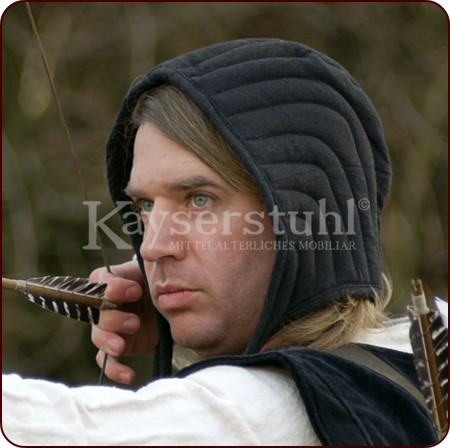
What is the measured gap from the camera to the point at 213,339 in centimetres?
216

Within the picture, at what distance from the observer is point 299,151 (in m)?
2.12

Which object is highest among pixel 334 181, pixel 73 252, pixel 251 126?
pixel 251 126

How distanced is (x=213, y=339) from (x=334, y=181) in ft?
1.34

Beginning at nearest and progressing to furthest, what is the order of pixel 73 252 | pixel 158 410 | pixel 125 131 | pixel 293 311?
pixel 158 410 → pixel 293 311 → pixel 125 131 → pixel 73 252

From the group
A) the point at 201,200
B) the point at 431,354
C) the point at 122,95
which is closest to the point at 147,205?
the point at 201,200

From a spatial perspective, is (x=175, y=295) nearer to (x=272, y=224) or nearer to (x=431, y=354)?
(x=272, y=224)

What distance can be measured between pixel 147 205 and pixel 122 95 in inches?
146

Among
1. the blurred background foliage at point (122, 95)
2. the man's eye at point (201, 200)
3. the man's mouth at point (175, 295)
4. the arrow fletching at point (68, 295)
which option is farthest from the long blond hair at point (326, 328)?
the blurred background foliage at point (122, 95)

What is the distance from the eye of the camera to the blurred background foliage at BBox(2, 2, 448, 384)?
18.8ft

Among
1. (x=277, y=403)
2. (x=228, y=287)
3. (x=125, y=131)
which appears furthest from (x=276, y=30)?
(x=277, y=403)

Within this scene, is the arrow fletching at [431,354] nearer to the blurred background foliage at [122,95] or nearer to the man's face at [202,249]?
the man's face at [202,249]

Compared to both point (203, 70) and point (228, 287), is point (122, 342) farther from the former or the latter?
point (203, 70)

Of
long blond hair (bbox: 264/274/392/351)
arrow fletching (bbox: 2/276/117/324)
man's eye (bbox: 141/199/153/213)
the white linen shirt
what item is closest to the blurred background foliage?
arrow fletching (bbox: 2/276/117/324)

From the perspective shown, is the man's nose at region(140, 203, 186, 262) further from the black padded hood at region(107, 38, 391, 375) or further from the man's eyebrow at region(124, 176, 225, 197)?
the black padded hood at region(107, 38, 391, 375)
